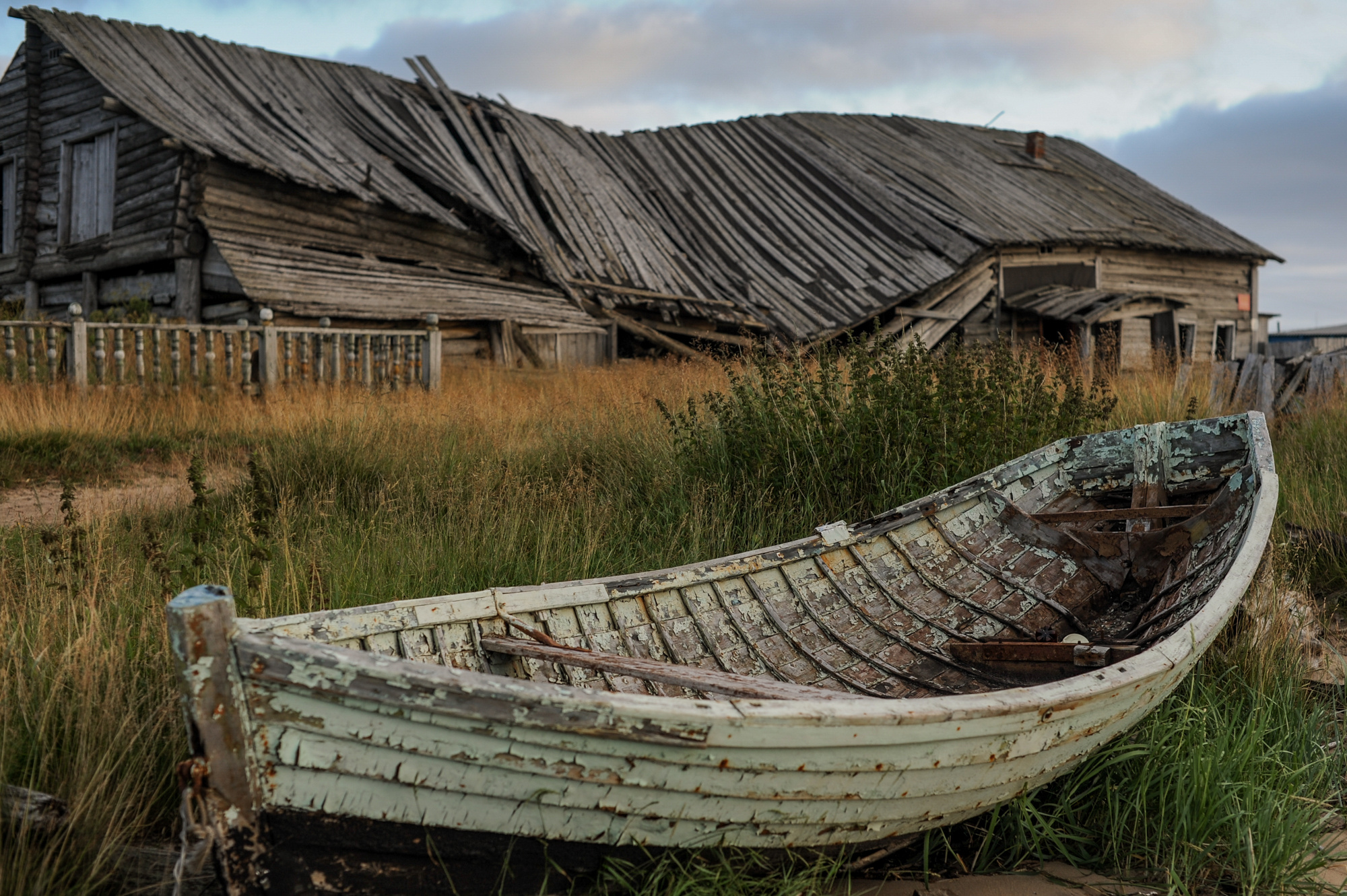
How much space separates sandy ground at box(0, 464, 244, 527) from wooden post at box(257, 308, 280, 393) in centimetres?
251

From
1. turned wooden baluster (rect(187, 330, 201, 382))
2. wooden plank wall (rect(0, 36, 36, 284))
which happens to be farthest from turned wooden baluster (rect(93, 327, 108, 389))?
wooden plank wall (rect(0, 36, 36, 284))

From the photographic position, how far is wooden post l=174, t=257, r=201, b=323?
42.3ft

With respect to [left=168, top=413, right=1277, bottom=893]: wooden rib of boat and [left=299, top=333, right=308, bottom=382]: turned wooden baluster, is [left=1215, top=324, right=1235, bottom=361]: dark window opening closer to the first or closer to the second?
[left=168, top=413, right=1277, bottom=893]: wooden rib of boat

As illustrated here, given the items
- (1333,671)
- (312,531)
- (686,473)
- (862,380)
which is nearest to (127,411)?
(312,531)

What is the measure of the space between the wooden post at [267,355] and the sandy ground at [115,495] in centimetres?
251

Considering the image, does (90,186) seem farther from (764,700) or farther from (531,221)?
(764,700)

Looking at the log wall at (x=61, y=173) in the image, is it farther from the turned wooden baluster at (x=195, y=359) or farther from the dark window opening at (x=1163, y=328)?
the dark window opening at (x=1163, y=328)

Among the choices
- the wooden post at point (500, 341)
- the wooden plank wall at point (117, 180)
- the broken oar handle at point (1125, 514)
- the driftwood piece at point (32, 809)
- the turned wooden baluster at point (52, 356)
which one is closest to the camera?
the driftwood piece at point (32, 809)

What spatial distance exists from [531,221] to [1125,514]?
45.4 ft

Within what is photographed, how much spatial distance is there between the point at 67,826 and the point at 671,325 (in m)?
15.3

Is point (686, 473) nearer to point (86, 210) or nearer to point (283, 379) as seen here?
point (283, 379)

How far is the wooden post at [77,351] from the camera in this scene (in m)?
9.09

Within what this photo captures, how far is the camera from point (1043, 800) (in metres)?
3.39

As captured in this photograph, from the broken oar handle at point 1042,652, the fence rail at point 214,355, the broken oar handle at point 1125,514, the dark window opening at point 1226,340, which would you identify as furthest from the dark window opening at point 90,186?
the dark window opening at point 1226,340
